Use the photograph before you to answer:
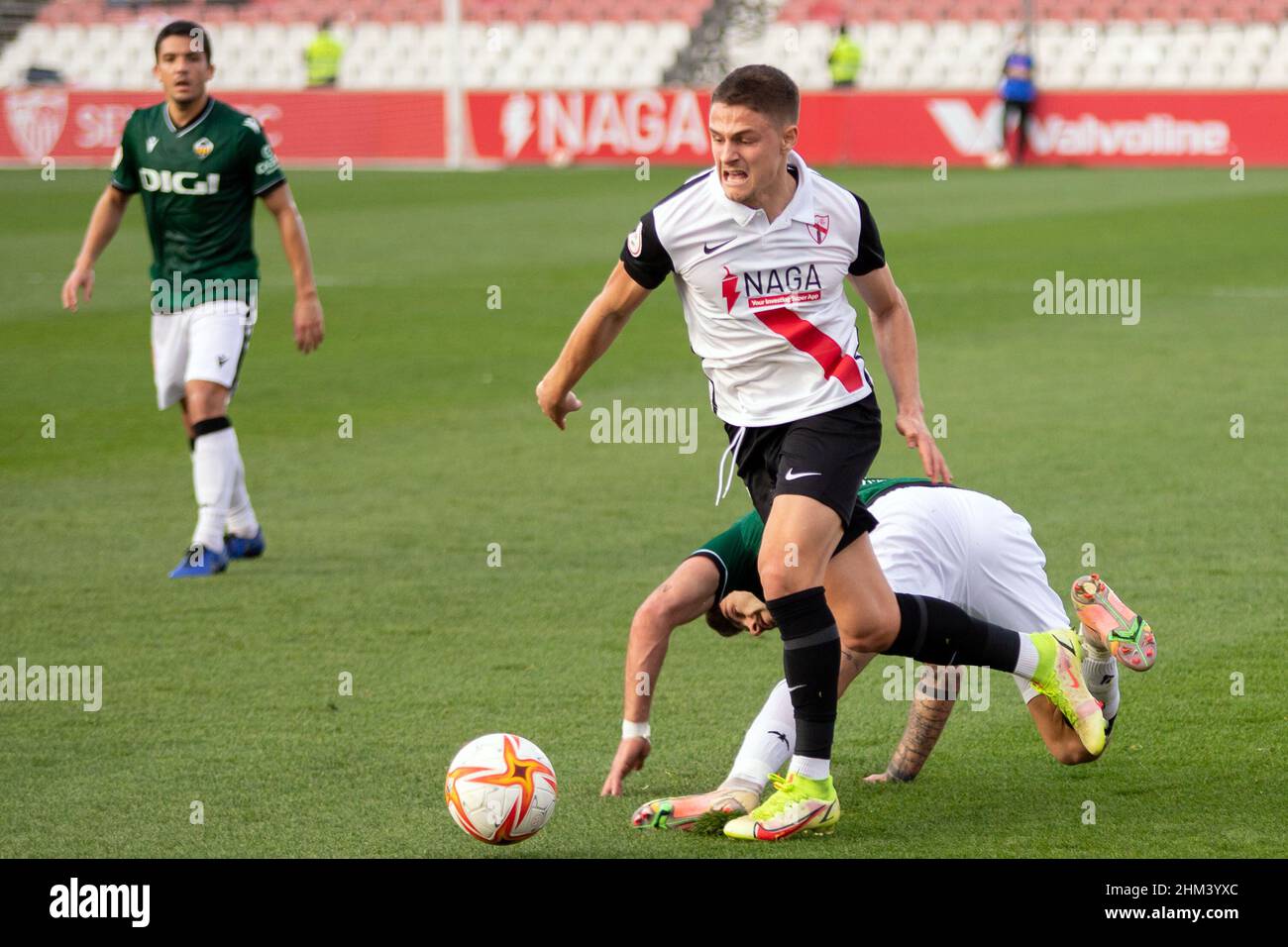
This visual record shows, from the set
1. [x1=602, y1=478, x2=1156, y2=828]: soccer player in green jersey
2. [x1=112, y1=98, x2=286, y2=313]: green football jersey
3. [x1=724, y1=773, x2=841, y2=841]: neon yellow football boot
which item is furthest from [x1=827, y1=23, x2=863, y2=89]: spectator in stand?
[x1=724, y1=773, x2=841, y2=841]: neon yellow football boot

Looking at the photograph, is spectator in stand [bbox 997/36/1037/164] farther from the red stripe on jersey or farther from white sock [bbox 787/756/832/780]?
white sock [bbox 787/756/832/780]

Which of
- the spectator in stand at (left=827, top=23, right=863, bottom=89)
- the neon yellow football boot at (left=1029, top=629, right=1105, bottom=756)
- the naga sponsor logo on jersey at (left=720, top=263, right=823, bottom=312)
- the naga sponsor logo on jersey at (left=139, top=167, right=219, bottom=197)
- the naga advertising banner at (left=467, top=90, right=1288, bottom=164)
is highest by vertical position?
the spectator in stand at (left=827, top=23, right=863, bottom=89)

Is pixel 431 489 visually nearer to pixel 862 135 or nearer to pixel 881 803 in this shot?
pixel 881 803

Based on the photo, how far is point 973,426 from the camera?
1066 centimetres

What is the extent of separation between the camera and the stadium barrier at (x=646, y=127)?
28469 mm

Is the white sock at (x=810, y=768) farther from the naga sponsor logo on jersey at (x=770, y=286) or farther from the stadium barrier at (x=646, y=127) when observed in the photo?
the stadium barrier at (x=646, y=127)

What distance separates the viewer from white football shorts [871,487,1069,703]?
5.08 meters

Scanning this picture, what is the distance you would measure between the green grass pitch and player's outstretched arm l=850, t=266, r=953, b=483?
92cm

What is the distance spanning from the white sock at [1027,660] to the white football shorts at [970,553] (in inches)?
4.8

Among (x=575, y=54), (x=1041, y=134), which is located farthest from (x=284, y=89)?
(x=1041, y=134)

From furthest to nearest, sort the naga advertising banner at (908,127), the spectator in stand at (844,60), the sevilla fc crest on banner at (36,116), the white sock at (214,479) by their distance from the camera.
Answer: the spectator in stand at (844,60) < the sevilla fc crest on banner at (36,116) < the naga advertising banner at (908,127) < the white sock at (214,479)

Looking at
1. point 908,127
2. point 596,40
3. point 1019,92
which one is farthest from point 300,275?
point 596,40

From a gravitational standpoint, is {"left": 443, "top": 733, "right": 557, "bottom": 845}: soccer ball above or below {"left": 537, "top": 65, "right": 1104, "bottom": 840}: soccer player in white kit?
below

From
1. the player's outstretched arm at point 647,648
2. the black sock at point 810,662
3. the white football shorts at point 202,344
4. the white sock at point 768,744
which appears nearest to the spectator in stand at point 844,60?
the white football shorts at point 202,344
